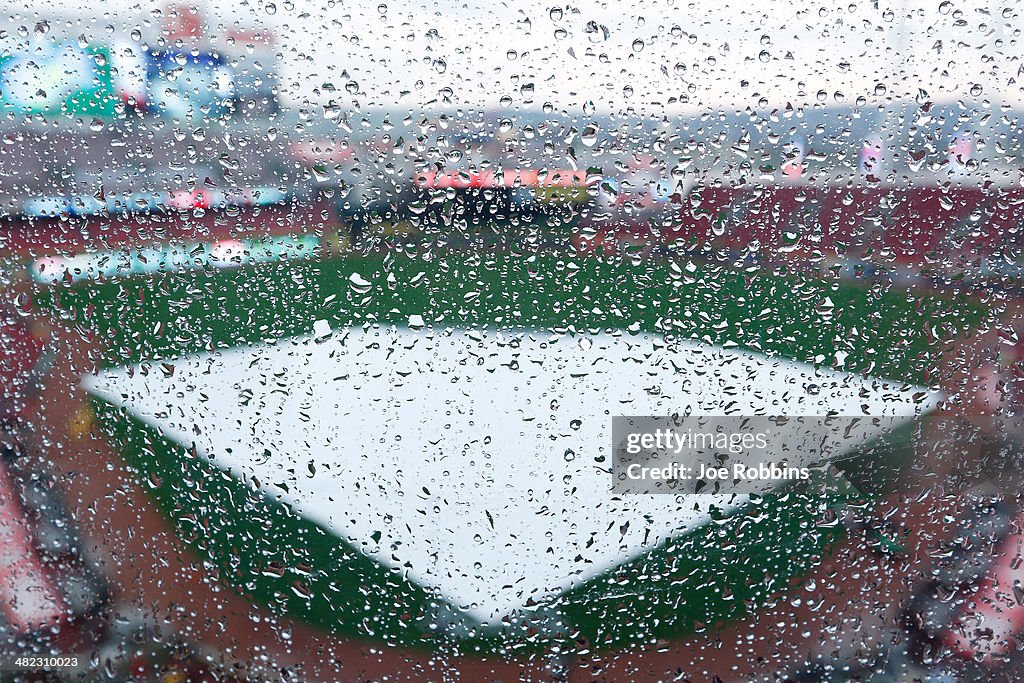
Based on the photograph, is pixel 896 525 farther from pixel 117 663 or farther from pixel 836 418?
pixel 117 663

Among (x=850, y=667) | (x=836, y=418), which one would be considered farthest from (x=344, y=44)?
(x=850, y=667)

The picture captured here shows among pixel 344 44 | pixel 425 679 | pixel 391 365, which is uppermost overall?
pixel 344 44

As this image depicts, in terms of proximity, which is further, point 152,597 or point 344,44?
point 152,597

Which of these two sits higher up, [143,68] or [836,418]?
[143,68]

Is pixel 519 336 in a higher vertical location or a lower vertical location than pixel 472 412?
higher
